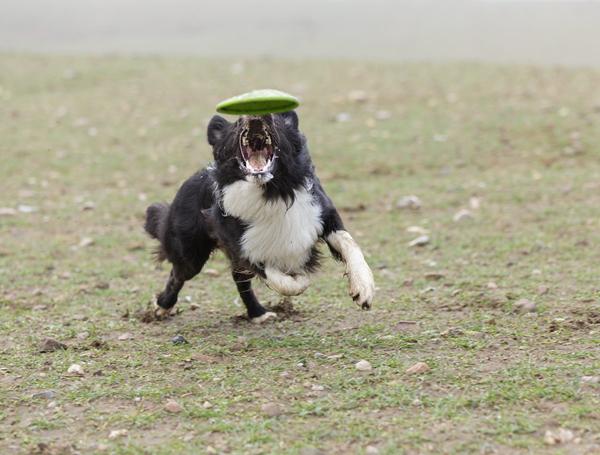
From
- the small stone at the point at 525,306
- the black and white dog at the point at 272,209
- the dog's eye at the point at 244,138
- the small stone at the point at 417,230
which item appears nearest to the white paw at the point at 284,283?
the black and white dog at the point at 272,209

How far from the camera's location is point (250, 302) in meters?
6.02

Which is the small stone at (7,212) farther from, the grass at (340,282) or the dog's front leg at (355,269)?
the dog's front leg at (355,269)

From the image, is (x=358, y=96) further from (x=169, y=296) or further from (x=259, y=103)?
(x=259, y=103)

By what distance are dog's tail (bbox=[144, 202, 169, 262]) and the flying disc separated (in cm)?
155

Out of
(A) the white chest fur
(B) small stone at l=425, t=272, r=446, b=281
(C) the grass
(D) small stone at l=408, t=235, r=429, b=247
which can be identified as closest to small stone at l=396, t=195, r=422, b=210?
(C) the grass

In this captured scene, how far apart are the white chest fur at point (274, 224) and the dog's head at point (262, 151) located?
11 cm

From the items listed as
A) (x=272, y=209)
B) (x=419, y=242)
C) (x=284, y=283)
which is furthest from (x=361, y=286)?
(x=419, y=242)

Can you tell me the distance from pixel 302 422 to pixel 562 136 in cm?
749

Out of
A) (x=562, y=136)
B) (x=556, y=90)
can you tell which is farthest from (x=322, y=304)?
(x=556, y=90)

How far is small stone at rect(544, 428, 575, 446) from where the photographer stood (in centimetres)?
381

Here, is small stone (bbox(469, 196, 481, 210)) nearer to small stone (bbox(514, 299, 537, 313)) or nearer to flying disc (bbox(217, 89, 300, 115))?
small stone (bbox(514, 299, 537, 313))

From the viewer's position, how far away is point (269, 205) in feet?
17.2

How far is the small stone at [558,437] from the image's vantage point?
3.81m

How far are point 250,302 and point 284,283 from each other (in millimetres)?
772
